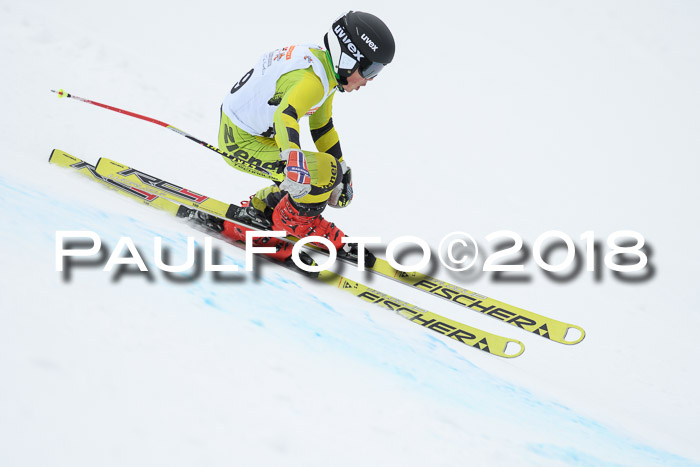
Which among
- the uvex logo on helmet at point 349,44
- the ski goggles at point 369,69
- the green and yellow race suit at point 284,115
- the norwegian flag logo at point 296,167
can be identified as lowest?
the norwegian flag logo at point 296,167

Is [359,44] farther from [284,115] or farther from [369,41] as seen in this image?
[284,115]

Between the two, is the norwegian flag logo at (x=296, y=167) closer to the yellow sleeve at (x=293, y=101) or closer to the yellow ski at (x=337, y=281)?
the yellow sleeve at (x=293, y=101)

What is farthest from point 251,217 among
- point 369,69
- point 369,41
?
point 369,41

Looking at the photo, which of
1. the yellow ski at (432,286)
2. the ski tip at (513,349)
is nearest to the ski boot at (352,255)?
the yellow ski at (432,286)

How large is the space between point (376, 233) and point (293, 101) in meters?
2.12

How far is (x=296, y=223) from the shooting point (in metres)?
3.74

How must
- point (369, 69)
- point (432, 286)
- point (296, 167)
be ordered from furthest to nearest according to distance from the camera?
point (432, 286) → point (369, 69) → point (296, 167)

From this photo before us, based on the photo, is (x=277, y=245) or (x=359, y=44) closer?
(x=359, y=44)

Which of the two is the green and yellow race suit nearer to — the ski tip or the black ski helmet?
the black ski helmet

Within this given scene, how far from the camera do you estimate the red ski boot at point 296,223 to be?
12.1 feet

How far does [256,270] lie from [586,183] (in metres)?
4.85

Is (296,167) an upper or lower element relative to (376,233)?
upper

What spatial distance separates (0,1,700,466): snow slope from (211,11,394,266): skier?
46 centimetres

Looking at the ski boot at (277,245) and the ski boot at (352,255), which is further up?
the ski boot at (352,255)
